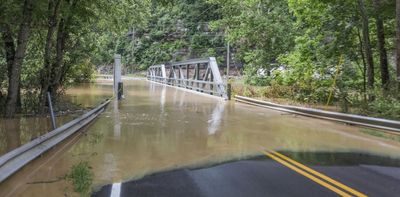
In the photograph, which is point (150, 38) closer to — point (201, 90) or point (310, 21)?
point (201, 90)

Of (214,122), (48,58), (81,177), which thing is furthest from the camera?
(214,122)

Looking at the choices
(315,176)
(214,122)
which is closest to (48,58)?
(214,122)

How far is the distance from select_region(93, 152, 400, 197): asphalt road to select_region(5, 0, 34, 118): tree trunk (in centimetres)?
813

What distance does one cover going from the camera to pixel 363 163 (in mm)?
8617

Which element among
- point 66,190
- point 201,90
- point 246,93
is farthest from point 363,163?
point 201,90

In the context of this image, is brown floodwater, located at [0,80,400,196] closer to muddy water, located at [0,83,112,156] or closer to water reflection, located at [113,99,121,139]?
water reflection, located at [113,99,121,139]

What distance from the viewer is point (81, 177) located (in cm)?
735

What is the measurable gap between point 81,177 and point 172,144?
3.67 m

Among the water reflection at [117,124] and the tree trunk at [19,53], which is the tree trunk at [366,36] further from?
the tree trunk at [19,53]

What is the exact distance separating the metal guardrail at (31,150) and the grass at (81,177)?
872mm

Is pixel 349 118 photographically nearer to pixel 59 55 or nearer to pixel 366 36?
pixel 366 36

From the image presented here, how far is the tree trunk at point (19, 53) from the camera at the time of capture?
1362cm

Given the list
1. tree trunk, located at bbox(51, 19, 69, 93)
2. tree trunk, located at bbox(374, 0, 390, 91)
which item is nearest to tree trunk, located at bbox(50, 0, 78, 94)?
tree trunk, located at bbox(51, 19, 69, 93)

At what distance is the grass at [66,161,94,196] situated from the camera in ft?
21.8
